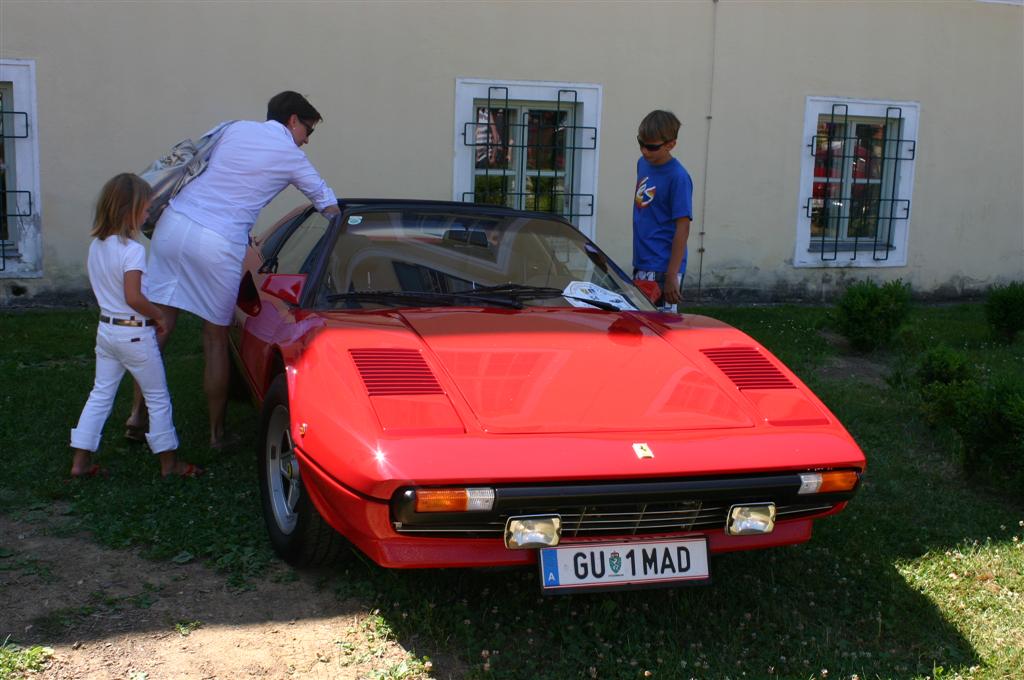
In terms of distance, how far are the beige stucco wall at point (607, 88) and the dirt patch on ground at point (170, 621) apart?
5.39m

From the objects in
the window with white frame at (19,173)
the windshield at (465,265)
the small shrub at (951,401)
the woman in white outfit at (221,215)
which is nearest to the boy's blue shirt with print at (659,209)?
the windshield at (465,265)

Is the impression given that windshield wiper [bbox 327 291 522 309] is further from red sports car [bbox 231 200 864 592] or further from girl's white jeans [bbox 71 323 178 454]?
girl's white jeans [bbox 71 323 178 454]

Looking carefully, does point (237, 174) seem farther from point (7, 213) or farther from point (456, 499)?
point (7, 213)

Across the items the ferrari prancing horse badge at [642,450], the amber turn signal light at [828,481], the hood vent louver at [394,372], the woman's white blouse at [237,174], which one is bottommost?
the amber turn signal light at [828,481]

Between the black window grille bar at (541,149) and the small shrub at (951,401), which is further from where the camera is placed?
the black window grille bar at (541,149)

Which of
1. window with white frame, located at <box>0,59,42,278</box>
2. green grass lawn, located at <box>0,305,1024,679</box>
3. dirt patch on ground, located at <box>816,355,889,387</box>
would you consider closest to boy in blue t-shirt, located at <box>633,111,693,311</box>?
green grass lawn, located at <box>0,305,1024,679</box>

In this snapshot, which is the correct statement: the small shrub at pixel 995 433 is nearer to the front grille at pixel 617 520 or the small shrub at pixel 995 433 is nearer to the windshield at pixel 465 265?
the windshield at pixel 465 265

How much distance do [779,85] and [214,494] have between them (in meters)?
7.53

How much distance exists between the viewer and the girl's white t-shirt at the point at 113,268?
4.13 metres

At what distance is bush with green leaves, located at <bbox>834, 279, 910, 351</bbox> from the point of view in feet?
25.6

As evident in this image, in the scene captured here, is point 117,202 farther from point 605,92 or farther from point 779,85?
point 779,85

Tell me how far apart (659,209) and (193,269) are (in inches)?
→ 96.9

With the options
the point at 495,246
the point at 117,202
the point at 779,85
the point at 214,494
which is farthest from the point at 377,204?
the point at 779,85

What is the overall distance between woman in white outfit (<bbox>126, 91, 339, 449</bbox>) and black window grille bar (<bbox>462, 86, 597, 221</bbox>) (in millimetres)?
4576
